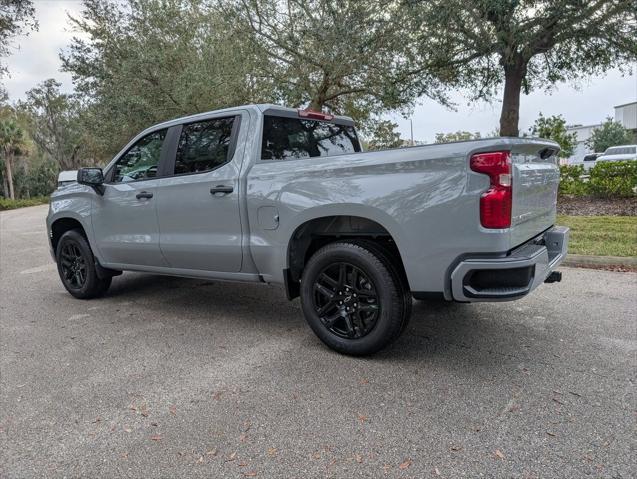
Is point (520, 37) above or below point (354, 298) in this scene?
above

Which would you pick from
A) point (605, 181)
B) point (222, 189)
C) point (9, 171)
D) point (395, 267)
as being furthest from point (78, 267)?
point (9, 171)

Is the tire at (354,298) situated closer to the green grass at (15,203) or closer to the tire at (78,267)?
the tire at (78,267)

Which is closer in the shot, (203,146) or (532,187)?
(532,187)

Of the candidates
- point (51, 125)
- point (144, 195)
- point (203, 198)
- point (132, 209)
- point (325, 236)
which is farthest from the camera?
point (51, 125)

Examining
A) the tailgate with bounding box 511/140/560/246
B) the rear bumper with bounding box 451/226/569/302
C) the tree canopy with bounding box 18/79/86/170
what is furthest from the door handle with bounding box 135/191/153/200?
the tree canopy with bounding box 18/79/86/170

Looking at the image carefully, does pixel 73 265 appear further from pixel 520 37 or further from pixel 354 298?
pixel 520 37

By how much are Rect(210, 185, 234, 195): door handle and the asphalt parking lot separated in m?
1.27

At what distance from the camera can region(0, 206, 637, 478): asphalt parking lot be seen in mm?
2338

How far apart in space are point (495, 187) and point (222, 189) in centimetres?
221

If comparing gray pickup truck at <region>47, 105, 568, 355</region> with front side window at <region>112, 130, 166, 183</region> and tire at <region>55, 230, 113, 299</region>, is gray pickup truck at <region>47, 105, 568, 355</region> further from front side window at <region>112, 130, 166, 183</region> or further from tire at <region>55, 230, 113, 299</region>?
tire at <region>55, 230, 113, 299</region>

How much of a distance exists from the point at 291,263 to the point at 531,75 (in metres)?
10.8

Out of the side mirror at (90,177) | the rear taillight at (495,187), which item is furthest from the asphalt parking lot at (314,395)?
the side mirror at (90,177)

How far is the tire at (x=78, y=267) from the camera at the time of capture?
538cm

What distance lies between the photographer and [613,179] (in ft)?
36.8
